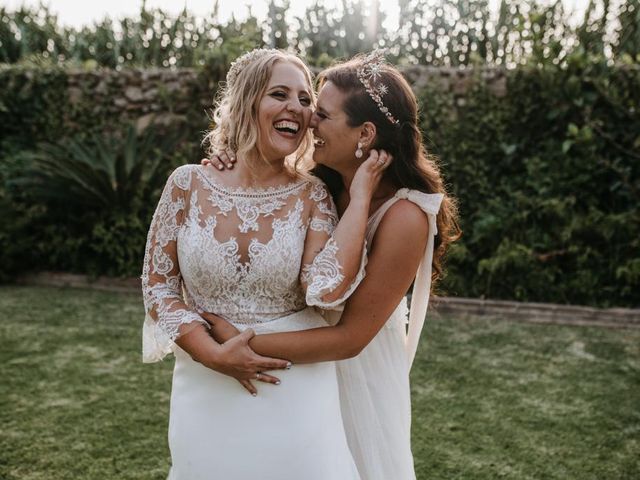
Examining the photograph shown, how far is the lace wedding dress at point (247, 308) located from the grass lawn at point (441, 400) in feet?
5.25

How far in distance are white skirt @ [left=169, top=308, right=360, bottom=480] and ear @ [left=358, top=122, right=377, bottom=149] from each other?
629 millimetres

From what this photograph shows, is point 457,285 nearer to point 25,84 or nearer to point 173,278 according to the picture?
point 173,278

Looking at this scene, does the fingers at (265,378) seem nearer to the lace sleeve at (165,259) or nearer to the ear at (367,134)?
the lace sleeve at (165,259)

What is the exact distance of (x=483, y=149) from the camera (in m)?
7.67

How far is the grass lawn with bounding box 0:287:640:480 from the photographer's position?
370 cm

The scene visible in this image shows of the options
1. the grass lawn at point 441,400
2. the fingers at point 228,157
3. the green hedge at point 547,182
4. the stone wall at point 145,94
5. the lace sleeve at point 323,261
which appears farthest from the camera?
the stone wall at point 145,94

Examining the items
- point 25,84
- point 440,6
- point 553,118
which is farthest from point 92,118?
point 553,118

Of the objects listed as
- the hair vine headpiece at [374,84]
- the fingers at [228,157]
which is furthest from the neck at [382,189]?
the fingers at [228,157]

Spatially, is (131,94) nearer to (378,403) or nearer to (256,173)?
(256,173)

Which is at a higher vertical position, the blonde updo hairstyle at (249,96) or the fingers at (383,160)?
the blonde updo hairstyle at (249,96)

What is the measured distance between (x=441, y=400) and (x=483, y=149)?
3875 mm

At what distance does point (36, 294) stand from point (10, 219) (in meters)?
1.15

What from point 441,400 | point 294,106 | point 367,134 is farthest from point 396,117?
point 441,400

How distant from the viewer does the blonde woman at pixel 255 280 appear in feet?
6.88
